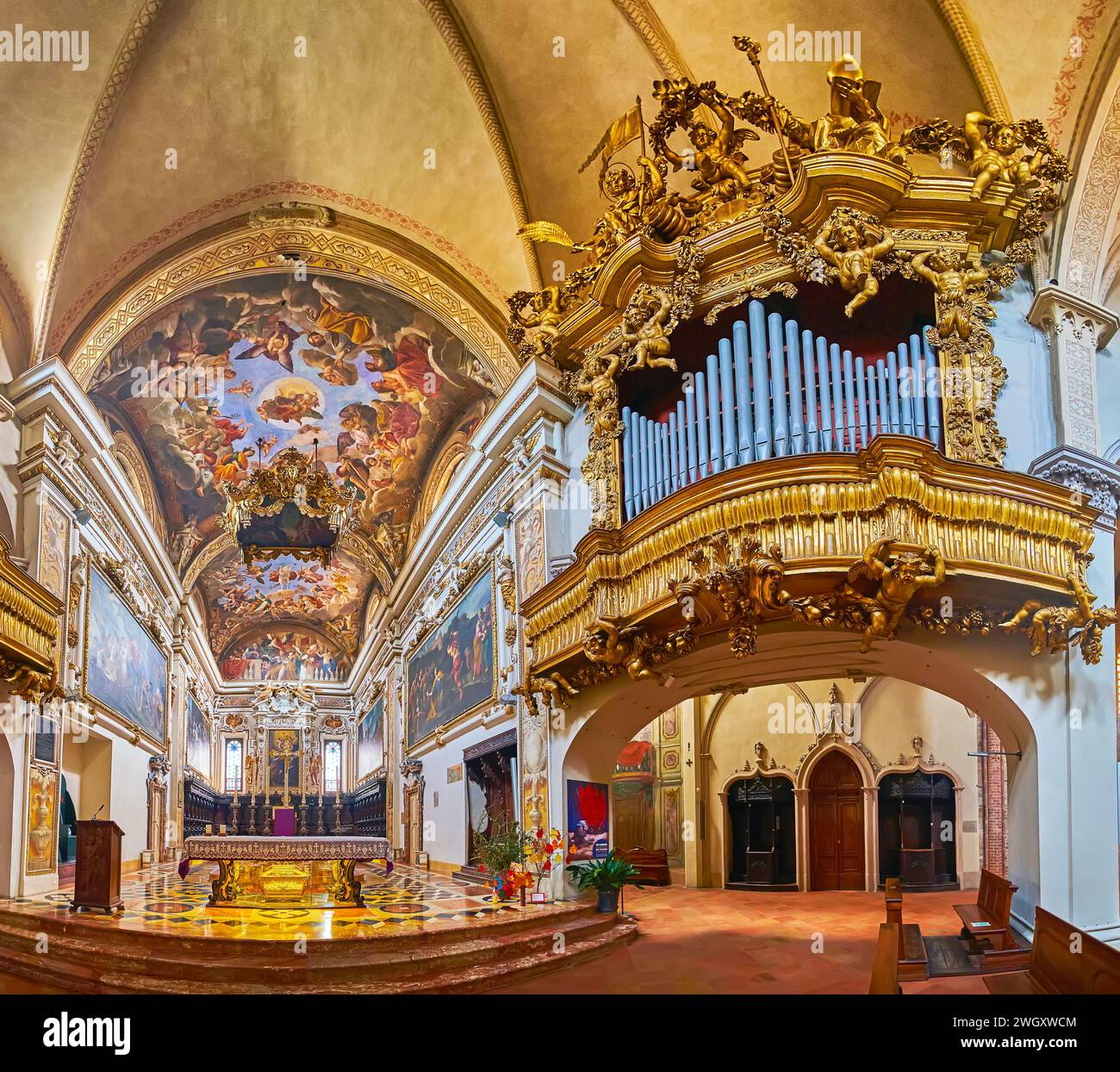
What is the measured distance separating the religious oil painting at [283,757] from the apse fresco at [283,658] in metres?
2.16

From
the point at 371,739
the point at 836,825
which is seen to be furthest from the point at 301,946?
the point at 371,739

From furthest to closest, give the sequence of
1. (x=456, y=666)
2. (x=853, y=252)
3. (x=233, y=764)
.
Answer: (x=233, y=764), (x=456, y=666), (x=853, y=252)

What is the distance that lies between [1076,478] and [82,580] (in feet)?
45.0

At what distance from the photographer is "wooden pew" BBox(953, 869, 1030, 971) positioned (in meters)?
8.33

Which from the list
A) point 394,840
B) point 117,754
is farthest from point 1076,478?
point 394,840

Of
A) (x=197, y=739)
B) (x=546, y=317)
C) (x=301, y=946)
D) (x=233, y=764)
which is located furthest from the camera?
(x=233, y=764)

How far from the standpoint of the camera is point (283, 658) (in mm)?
41938

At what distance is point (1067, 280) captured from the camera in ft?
34.3

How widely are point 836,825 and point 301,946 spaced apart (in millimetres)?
10309

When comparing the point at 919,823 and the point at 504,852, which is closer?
the point at 504,852

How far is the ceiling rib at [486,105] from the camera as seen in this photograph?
13.3 metres

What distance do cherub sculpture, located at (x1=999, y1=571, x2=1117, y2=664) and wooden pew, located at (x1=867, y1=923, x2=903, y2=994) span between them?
3.55 meters

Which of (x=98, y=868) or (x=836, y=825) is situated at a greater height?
(x=98, y=868)

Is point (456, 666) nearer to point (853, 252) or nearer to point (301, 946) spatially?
point (301, 946)
